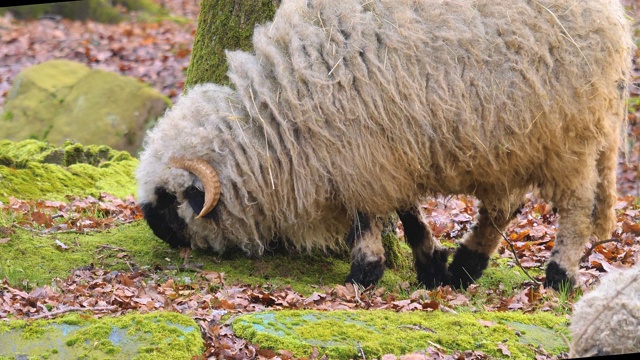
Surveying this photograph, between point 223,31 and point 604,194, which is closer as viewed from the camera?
point 604,194

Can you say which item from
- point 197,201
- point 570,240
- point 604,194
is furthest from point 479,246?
point 197,201

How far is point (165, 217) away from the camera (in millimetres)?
7590

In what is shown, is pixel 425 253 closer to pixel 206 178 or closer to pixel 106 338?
pixel 206 178

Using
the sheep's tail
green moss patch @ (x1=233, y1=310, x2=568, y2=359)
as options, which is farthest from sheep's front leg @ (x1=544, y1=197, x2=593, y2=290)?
green moss patch @ (x1=233, y1=310, x2=568, y2=359)

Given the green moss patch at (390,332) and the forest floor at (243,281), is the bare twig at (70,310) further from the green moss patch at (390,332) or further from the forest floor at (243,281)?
the green moss patch at (390,332)

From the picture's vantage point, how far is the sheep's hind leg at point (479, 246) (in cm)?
807

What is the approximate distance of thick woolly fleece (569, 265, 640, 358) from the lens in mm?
4473

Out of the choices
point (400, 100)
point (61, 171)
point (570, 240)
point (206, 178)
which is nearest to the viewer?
point (400, 100)

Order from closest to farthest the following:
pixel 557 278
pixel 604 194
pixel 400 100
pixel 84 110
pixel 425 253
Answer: pixel 400 100 < pixel 557 278 < pixel 604 194 < pixel 425 253 < pixel 84 110

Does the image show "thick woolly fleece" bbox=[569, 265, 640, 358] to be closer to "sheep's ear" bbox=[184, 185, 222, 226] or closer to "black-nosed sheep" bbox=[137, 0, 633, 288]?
"black-nosed sheep" bbox=[137, 0, 633, 288]

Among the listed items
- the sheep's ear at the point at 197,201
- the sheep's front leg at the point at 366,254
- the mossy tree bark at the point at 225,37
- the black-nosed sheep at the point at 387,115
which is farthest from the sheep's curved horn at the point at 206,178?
the sheep's front leg at the point at 366,254

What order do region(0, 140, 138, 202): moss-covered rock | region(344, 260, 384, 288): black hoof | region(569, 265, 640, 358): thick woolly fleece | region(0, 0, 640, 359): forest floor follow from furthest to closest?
region(0, 140, 138, 202): moss-covered rock
region(344, 260, 384, 288): black hoof
region(0, 0, 640, 359): forest floor
region(569, 265, 640, 358): thick woolly fleece

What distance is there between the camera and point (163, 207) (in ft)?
24.8

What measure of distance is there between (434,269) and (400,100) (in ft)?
6.38
